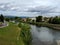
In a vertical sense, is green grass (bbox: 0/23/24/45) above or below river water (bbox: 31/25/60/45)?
above

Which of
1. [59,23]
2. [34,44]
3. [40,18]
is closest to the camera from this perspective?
[34,44]

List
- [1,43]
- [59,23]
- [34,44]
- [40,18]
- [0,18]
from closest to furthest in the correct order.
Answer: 1. [1,43]
2. [34,44]
3. [0,18]
4. [59,23]
5. [40,18]

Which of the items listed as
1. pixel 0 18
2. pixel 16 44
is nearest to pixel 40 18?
pixel 0 18

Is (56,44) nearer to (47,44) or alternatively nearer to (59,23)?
(47,44)

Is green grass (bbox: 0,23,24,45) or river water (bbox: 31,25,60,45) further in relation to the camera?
river water (bbox: 31,25,60,45)

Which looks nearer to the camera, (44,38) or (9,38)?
(9,38)

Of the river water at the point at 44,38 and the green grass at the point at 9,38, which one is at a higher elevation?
the green grass at the point at 9,38

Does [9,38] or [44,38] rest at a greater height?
[9,38]

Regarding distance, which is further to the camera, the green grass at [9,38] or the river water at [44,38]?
the river water at [44,38]

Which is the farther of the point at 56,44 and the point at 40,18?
the point at 40,18

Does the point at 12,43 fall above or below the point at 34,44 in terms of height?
above
